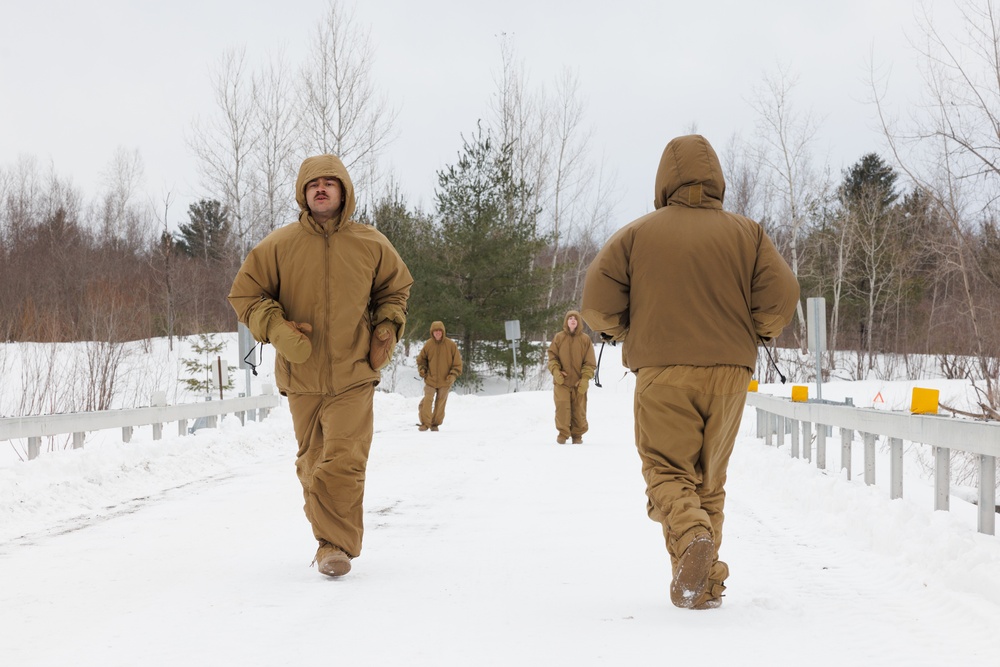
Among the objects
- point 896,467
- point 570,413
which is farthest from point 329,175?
point 570,413

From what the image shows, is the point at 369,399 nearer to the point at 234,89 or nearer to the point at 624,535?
the point at 624,535

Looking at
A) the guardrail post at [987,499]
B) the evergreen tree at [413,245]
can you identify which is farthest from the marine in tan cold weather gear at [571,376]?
the evergreen tree at [413,245]

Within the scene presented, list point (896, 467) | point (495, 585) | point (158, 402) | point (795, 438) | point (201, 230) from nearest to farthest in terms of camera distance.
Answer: point (495, 585), point (896, 467), point (795, 438), point (158, 402), point (201, 230)

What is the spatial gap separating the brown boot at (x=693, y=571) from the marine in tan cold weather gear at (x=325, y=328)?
6.54ft

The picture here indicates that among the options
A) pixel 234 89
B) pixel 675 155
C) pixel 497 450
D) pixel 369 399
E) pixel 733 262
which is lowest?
pixel 497 450

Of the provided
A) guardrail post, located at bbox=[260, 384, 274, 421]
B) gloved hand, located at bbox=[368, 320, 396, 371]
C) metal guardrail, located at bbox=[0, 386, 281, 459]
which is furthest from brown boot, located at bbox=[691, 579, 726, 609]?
guardrail post, located at bbox=[260, 384, 274, 421]

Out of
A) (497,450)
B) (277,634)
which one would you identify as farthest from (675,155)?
(497,450)

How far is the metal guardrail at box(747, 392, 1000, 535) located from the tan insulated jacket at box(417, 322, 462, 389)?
301 inches

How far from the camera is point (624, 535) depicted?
7012mm

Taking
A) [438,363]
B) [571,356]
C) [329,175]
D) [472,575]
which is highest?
[329,175]

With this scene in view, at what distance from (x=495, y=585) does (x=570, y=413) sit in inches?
424

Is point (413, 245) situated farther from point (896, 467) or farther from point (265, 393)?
point (896, 467)

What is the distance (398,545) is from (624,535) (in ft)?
5.21

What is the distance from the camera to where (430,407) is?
733 inches
